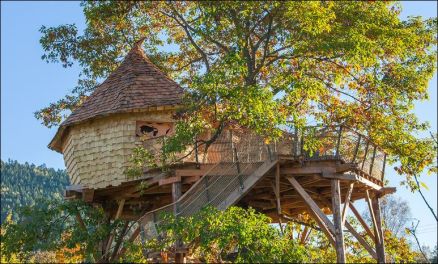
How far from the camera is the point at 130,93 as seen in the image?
21172 millimetres

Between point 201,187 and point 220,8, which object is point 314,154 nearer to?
point 201,187

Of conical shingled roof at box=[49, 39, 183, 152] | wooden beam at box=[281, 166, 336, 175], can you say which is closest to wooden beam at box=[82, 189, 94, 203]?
conical shingled roof at box=[49, 39, 183, 152]

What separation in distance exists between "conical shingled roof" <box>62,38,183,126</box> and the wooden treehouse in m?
0.03

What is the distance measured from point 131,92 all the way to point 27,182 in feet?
321

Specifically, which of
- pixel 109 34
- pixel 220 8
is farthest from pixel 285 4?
pixel 109 34

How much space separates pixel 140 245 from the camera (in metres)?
17.3

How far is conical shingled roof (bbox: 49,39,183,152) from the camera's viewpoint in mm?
20688

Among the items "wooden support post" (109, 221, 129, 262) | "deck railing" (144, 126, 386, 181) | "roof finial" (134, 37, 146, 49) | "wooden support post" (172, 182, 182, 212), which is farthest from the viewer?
"roof finial" (134, 37, 146, 49)

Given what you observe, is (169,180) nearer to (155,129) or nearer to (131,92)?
(155,129)

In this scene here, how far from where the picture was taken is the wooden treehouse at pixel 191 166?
18.8 metres

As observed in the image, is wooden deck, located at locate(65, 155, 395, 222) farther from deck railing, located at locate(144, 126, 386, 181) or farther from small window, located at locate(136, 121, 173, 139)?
small window, located at locate(136, 121, 173, 139)

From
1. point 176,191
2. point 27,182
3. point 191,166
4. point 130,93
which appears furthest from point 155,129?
point 27,182


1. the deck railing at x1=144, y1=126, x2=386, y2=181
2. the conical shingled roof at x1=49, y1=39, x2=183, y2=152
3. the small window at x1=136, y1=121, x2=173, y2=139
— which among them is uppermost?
the conical shingled roof at x1=49, y1=39, x2=183, y2=152

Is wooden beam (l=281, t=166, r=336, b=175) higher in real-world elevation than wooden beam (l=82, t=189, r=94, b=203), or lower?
higher
